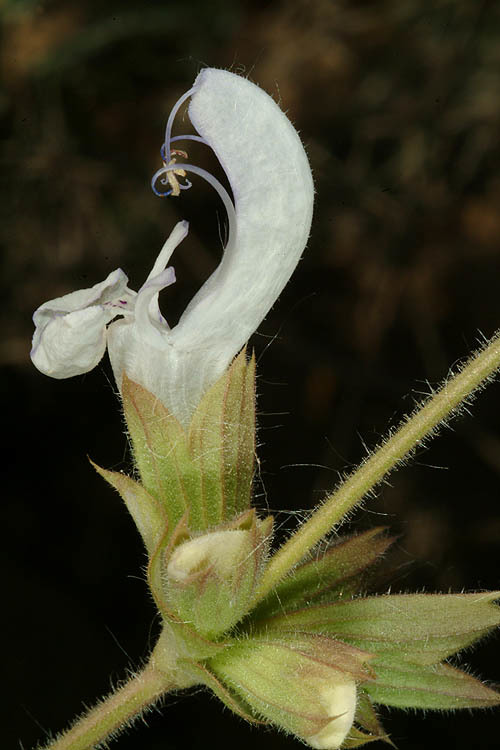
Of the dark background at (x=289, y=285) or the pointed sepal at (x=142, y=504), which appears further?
the dark background at (x=289, y=285)

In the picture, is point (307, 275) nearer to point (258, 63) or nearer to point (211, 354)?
point (258, 63)

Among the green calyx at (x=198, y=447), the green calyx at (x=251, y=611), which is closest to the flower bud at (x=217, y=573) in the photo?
the green calyx at (x=251, y=611)

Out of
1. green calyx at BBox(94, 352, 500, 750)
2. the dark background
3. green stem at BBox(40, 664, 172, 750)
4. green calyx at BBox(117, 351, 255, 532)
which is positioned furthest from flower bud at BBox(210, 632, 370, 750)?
the dark background

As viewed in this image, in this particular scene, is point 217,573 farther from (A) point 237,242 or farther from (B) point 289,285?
(B) point 289,285

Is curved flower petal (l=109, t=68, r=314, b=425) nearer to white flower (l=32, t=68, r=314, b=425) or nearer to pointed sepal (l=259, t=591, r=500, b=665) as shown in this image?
white flower (l=32, t=68, r=314, b=425)

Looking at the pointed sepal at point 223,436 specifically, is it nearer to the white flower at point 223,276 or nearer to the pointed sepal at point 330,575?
the white flower at point 223,276

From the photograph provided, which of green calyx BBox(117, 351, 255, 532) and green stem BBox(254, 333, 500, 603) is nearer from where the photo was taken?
green stem BBox(254, 333, 500, 603)
